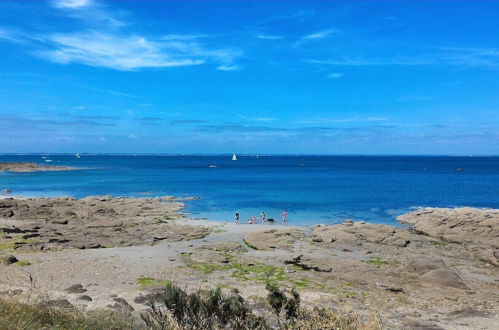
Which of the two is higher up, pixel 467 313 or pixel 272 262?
pixel 467 313

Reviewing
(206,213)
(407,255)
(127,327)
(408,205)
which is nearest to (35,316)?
(127,327)

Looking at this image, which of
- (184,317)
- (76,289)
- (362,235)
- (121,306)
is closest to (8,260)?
(76,289)

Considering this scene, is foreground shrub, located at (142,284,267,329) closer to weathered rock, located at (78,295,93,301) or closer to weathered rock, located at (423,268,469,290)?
weathered rock, located at (78,295,93,301)

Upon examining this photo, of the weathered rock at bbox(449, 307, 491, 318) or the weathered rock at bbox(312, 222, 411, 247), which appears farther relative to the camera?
the weathered rock at bbox(312, 222, 411, 247)

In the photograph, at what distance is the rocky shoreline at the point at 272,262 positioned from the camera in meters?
19.9

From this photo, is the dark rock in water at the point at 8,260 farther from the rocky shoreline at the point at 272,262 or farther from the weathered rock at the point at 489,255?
the weathered rock at the point at 489,255

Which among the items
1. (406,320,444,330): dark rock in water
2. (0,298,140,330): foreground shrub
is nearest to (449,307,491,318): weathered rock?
(406,320,444,330): dark rock in water

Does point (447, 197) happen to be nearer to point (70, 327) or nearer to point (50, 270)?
point (50, 270)

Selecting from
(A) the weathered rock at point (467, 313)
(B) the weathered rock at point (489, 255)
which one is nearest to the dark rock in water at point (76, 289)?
(A) the weathered rock at point (467, 313)

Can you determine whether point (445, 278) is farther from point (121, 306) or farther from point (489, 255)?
point (121, 306)

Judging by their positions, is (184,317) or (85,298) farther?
(85,298)

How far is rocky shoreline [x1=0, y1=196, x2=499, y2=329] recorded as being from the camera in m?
19.9

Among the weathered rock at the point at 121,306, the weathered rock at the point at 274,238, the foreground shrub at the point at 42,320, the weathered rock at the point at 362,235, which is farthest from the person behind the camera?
the weathered rock at the point at 362,235

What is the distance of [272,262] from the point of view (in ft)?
94.6
